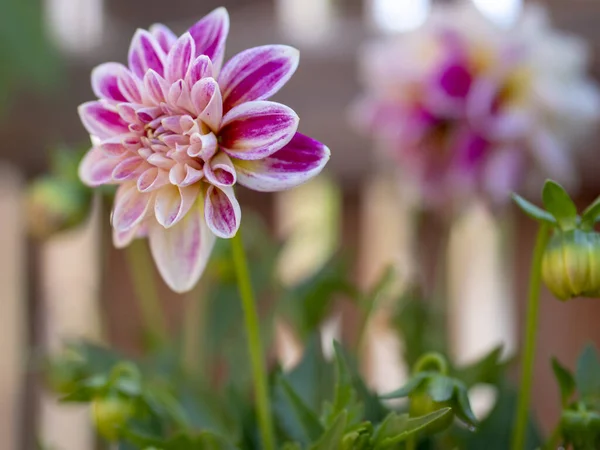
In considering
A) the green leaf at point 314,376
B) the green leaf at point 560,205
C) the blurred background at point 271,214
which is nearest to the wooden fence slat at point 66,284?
the blurred background at point 271,214

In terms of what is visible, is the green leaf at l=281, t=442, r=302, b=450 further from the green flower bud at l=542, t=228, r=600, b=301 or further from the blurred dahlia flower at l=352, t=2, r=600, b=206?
the blurred dahlia flower at l=352, t=2, r=600, b=206

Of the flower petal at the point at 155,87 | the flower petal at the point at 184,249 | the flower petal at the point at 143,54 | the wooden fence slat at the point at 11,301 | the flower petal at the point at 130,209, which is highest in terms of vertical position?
the flower petal at the point at 143,54

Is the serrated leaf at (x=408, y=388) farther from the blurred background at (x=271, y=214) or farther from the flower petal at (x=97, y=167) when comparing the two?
the blurred background at (x=271, y=214)

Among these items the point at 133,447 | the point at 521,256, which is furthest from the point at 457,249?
the point at 133,447

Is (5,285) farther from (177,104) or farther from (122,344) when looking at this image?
(177,104)

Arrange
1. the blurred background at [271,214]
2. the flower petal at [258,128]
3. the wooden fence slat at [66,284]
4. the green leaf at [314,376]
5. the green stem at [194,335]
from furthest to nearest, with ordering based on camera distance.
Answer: the wooden fence slat at [66,284] → the blurred background at [271,214] → the green stem at [194,335] → the green leaf at [314,376] → the flower petal at [258,128]

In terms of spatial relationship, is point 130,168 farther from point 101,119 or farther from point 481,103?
point 481,103
